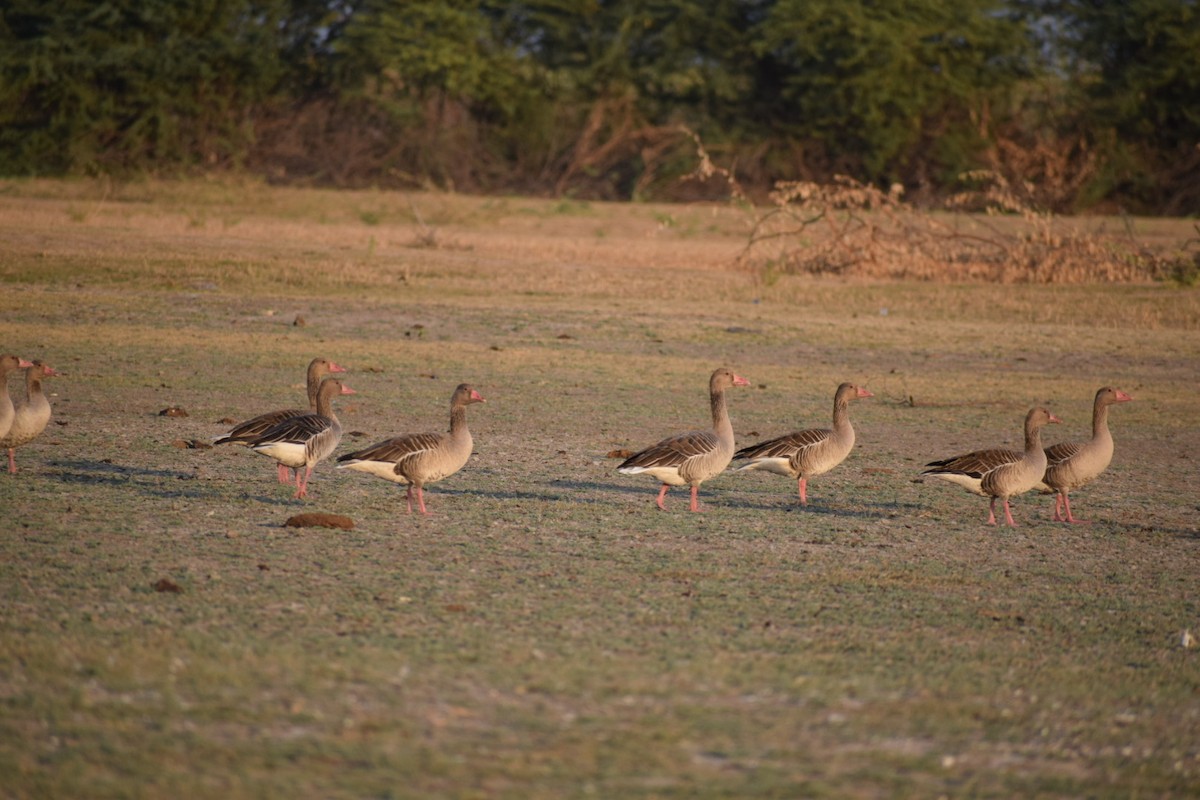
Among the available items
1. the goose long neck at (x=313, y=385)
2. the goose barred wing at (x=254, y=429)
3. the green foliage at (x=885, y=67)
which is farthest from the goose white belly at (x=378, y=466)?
the green foliage at (x=885, y=67)

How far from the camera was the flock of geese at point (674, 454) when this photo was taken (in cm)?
873

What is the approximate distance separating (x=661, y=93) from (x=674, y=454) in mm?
42528

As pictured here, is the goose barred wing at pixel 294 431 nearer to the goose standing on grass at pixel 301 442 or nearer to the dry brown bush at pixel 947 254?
the goose standing on grass at pixel 301 442

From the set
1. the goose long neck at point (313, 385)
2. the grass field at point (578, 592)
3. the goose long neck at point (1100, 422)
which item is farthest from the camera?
the goose long neck at point (313, 385)

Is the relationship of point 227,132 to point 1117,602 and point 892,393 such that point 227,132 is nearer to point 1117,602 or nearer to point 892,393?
point 892,393

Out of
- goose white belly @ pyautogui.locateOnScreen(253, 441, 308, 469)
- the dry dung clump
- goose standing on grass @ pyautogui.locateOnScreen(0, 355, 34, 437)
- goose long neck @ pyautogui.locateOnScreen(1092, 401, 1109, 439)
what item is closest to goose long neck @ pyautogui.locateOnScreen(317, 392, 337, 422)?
goose white belly @ pyautogui.locateOnScreen(253, 441, 308, 469)

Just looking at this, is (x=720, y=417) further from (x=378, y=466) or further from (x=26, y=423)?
(x=26, y=423)

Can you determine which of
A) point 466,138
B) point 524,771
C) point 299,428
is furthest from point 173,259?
point 466,138

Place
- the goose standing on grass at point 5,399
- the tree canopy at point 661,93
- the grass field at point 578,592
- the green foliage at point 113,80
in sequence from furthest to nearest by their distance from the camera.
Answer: the tree canopy at point 661,93
the green foliage at point 113,80
the goose standing on grass at point 5,399
the grass field at point 578,592

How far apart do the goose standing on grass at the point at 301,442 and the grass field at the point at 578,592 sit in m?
0.25

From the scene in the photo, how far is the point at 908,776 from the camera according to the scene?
4750 millimetres


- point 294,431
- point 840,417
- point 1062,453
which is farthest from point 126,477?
point 1062,453

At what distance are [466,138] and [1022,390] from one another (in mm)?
35146

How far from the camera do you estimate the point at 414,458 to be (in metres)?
8.58
